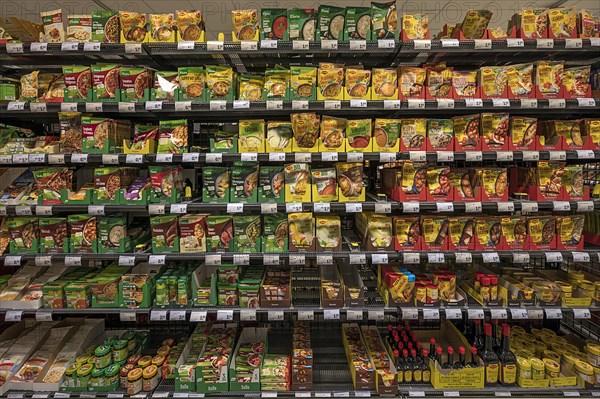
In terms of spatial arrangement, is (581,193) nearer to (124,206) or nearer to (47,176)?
(124,206)

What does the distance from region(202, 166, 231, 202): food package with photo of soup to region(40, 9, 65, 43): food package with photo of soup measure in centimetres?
149

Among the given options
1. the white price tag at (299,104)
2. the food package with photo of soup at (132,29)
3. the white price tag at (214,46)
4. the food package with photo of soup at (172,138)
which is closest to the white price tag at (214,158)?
the food package with photo of soup at (172,138)

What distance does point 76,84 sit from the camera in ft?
8.79

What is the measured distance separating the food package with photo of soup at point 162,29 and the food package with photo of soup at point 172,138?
0.60 m

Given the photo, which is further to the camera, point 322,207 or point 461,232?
point 461,232

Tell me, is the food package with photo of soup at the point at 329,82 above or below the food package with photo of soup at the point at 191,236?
above

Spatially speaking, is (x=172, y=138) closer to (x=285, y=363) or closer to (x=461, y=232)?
(x=285, y=363)

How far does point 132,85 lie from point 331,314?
2.28 m

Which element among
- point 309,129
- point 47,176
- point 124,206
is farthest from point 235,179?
point 47,176

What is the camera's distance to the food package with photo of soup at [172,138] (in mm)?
2699

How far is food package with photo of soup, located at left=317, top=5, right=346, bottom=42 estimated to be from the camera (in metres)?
2.59

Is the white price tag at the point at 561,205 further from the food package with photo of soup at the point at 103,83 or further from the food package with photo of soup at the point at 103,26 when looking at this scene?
the food package with photo of soup at the point at 103,26

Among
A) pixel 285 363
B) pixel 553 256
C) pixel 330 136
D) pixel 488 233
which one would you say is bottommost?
pixel 285 363

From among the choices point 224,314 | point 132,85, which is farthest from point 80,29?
point 224,314
